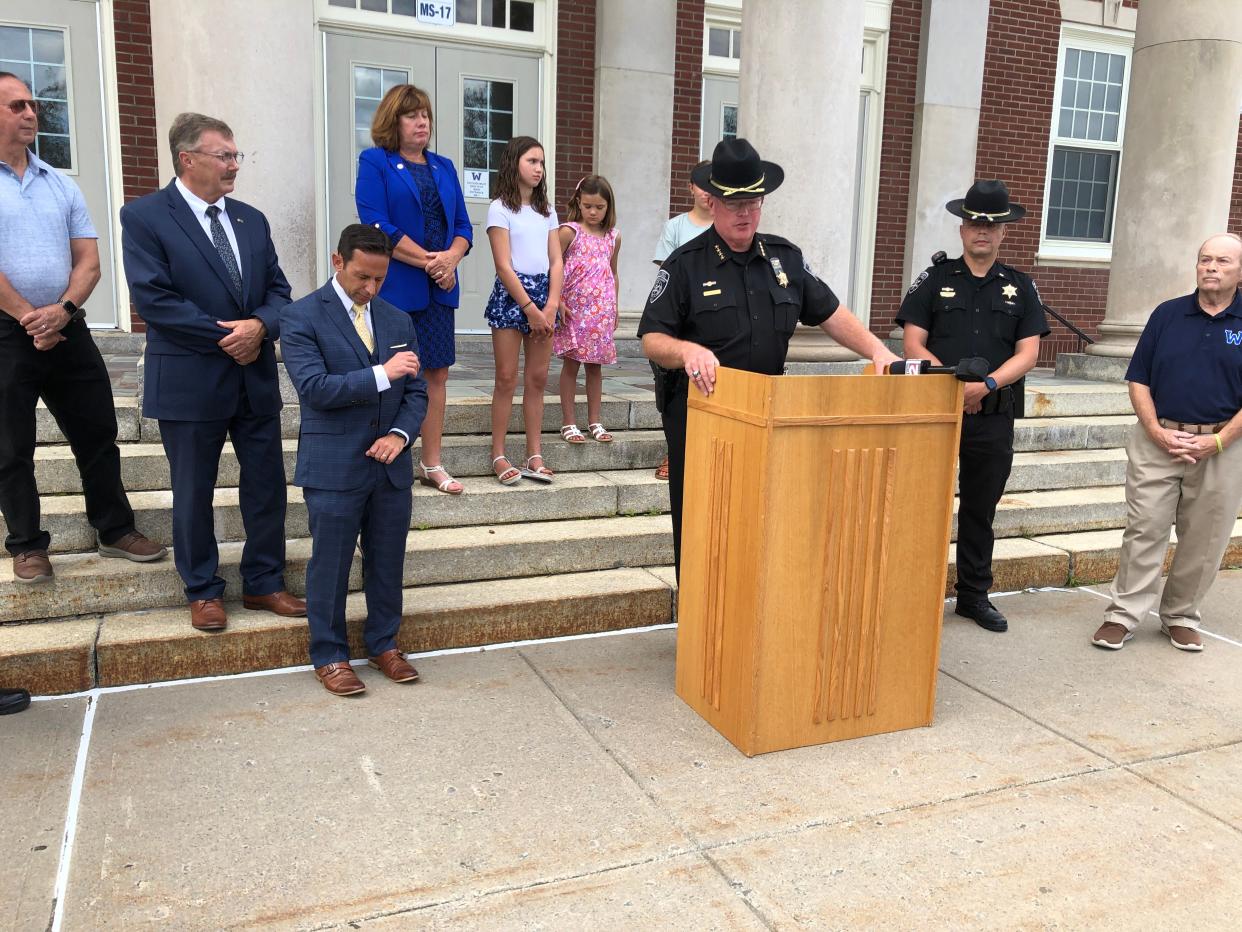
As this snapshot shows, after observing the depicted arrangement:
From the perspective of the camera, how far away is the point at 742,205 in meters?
3.77

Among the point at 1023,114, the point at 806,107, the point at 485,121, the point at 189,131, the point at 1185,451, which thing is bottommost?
the point at 1185,451

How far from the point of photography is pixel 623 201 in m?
9.37

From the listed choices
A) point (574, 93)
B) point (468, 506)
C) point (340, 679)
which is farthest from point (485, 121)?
point (340, 679)

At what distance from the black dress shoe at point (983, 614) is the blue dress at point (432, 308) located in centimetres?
283

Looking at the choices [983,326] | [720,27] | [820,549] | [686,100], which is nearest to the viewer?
[820,549]

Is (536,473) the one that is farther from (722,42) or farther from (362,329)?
(722,42)

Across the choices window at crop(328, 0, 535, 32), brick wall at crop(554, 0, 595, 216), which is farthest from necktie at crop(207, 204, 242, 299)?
brick wall at crop(554, 0, 595, 216)

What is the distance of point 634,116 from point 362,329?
6.21 meters

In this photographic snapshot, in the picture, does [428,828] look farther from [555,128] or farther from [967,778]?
[555,128]

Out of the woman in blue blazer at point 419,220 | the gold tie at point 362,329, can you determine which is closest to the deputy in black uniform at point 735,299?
the gold tie at point 362,329

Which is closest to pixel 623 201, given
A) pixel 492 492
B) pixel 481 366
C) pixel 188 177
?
pixel 481 366

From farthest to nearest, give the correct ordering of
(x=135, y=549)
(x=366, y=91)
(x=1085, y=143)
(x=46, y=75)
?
(x=1085, y=143) < (x=366, y=91) < (x=46, y=75) < (x=135, y=549)

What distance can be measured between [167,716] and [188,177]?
201 cm

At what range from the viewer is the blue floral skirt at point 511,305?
5.24 meters
